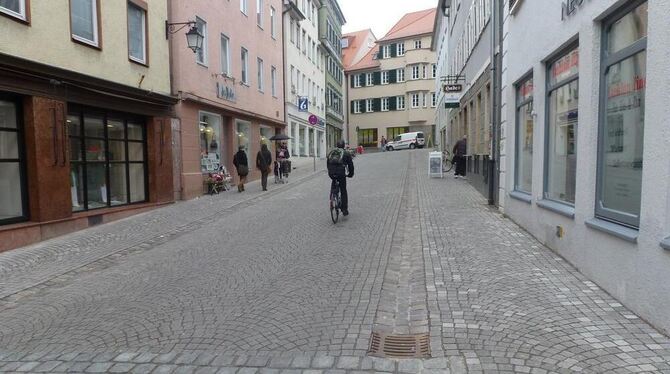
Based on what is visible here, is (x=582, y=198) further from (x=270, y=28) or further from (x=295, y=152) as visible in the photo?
(x=295, y=152)

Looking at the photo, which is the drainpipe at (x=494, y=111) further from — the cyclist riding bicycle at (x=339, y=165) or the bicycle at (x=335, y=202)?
the bicycle at (x=335, y=202)

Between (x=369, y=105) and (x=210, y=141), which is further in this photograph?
(x=369, y=105)

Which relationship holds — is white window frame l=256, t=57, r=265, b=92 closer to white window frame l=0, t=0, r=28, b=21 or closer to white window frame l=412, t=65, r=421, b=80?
white window frame l=0, t=0, r=28, b=21

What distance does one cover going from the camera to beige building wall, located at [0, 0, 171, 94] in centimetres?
911

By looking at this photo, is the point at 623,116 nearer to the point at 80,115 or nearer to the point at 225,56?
the point at 80,115

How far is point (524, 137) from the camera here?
9633 millimetres

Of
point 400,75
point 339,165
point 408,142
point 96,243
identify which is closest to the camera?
point 96,243

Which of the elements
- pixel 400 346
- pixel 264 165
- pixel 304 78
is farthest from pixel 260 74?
pixel 400 346

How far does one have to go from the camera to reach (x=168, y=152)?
14.3m

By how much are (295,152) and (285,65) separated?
18.0 ft

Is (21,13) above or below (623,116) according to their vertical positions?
above

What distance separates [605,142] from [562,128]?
180cm

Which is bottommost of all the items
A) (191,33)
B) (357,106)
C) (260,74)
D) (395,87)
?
(191,33)

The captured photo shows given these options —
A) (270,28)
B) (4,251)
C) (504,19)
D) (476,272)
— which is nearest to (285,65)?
(270,28)
